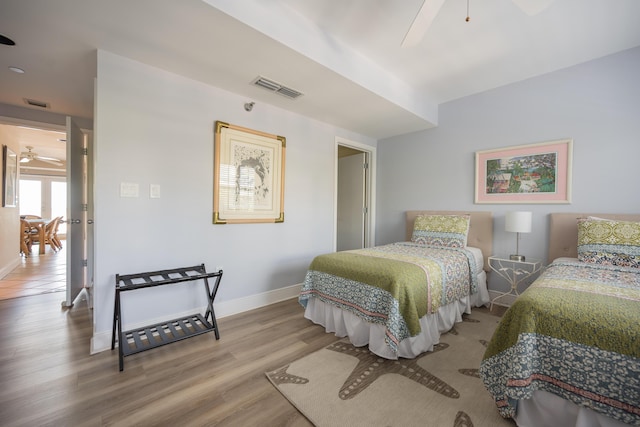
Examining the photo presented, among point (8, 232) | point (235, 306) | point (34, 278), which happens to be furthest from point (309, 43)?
point (8, 232)

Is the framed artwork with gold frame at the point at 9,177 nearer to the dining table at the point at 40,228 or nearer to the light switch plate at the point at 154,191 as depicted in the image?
the dining table at the point at 40,228

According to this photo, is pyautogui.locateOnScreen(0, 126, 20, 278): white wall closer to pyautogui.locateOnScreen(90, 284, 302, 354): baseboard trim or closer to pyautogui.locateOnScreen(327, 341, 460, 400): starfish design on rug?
pyautogui.locateOnScreen(90, 284, 302, 354): baseboard trim

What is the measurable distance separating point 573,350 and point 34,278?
6349 millimetres

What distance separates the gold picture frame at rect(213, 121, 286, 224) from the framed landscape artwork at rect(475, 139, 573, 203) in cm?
260

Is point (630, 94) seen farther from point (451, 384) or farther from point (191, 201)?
point (191, 201)

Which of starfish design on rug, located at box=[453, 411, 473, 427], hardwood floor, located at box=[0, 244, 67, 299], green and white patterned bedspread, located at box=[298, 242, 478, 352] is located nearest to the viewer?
starfish design on rug, located at box=[453, 411, 473, 427]

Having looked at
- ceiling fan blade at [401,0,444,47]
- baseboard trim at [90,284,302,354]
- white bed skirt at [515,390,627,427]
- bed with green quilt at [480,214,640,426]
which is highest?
ceiling fan blade at [401,0,444,47]

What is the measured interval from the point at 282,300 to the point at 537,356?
2621 mm

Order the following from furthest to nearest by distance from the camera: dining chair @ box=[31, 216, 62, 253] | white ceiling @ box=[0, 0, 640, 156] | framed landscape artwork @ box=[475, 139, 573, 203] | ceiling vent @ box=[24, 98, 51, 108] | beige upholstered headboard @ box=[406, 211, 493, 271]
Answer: dining chair @ box=[31, 216, 62, 253] < beige upholstered headboard @ box=[406, 211, 493, 271] < ceiling vent @ box=[24, 98, 51, 108] < framed landscape artwork @ box=[475, 139, 573, 203] < white ceiling @ box=[0, 0, 640, 156]

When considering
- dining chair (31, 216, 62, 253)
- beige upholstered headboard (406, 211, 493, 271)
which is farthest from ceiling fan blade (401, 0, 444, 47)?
dining chair (31, 216, 62, 253)

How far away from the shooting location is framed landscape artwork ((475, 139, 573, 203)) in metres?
2.90

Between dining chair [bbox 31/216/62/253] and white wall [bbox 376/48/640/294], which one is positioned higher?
white wall [bbox 376/48/640/294]

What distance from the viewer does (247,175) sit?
305cm

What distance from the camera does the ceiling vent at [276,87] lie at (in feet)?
8.60
